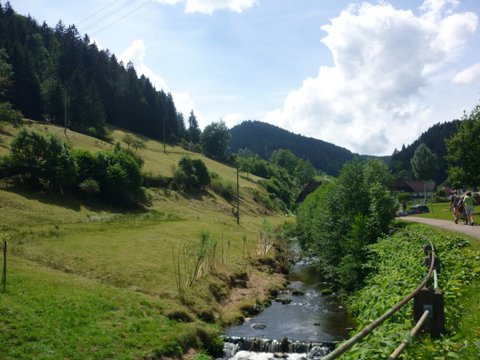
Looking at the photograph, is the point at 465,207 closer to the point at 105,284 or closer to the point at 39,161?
the point at 105,284

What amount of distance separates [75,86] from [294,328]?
111053mm

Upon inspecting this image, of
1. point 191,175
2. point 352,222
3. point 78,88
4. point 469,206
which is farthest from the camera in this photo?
point 78,88

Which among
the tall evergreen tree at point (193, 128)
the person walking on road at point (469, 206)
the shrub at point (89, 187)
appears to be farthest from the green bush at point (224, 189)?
the tall evergreen tree at point (193, 128)

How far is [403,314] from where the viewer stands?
8383 mm

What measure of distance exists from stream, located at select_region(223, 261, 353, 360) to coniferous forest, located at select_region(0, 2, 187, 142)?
89.8 metres

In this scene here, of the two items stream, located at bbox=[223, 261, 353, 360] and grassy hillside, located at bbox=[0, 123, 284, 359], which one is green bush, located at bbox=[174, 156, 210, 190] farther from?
stream, located at bbox=[223, 261, 353, 360]

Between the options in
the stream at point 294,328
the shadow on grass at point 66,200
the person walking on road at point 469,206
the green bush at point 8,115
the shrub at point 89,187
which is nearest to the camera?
the stream at point 294,328

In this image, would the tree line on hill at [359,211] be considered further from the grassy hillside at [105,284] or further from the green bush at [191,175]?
Result: the green bush at [191,175]

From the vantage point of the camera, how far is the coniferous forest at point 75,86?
352ft

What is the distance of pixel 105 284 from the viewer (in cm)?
2747

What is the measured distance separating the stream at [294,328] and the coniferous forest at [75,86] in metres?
89.8

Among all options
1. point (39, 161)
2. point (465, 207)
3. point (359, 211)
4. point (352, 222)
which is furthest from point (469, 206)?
point (39, 161)

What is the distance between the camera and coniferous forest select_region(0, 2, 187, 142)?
352 feet

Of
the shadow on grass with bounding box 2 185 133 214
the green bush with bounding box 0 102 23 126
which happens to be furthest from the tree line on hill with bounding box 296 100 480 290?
the green bush with bounding box 0 102 23 126
